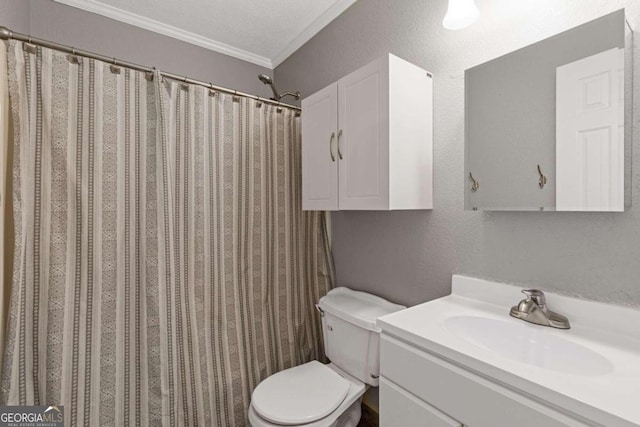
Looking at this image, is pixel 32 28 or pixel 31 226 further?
pixel 32 28

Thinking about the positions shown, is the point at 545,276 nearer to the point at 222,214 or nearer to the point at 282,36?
the point at 222,214

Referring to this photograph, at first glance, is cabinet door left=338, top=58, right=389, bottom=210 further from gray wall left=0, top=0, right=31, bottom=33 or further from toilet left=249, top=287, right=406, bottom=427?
gray wall left=0, top=0, right=31, bottom=33

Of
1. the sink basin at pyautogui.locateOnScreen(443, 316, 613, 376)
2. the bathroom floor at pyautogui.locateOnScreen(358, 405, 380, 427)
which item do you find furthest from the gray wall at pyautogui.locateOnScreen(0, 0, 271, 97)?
the bathroom floor at pyautogui.locateOnScreen(358, 405, 380, 427)

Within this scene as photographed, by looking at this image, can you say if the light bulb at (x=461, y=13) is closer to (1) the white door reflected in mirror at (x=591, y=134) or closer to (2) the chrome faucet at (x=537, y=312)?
(1) the white door reflected in mirror at (x=591, y=134)

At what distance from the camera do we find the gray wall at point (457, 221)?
88cm

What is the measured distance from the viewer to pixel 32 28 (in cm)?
165

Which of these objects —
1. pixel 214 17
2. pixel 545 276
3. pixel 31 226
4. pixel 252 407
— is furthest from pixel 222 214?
pixel 545 276

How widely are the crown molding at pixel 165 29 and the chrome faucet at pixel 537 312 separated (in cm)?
242

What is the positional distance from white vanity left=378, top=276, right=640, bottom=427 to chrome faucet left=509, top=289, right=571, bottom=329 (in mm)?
19

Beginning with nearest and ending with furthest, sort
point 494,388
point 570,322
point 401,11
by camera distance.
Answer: point 494,388
point 570,322
point 401,11

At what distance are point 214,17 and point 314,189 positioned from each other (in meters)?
1.35

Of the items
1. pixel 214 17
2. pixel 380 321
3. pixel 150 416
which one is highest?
pixel 214 17

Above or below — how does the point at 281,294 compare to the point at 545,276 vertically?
below

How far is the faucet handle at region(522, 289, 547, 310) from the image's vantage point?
37.6 inches
